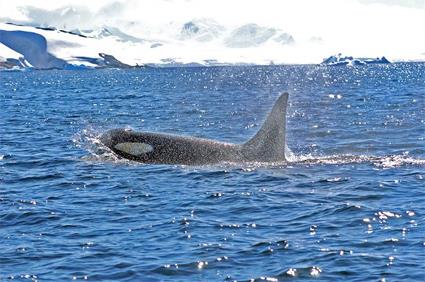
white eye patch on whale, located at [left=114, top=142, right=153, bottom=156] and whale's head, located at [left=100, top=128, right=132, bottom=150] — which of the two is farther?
whale's head, located at [left=100, top=128, right=132, bottom=150]

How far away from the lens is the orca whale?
21578mm

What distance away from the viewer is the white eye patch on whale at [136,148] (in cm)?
2248

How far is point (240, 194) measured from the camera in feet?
57.8

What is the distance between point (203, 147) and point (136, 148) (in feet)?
6.49

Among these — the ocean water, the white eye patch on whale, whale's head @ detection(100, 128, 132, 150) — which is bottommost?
the ocean water

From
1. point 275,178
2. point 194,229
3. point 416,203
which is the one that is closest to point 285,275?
point 194,229

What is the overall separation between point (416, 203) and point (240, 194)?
3878 millimetres

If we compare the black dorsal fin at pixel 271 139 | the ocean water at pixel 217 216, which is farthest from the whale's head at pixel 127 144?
the black dorsal fin at pixel 271 139

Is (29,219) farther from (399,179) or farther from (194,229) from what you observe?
(399,179)

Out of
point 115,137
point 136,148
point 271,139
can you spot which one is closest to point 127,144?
Answer: point 136,148

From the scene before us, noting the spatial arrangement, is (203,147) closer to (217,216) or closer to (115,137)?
(115,137)

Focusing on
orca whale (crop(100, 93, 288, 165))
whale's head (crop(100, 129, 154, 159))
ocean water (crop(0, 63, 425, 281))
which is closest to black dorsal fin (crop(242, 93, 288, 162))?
orca whale (crop(100, 93, 288, 165))

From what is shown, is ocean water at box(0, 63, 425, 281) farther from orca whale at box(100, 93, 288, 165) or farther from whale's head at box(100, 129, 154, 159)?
orca whale at box(100, 93, 288, 165)

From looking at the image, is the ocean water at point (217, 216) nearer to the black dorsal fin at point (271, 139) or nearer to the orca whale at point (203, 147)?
the orca whale at point (203, 147)
